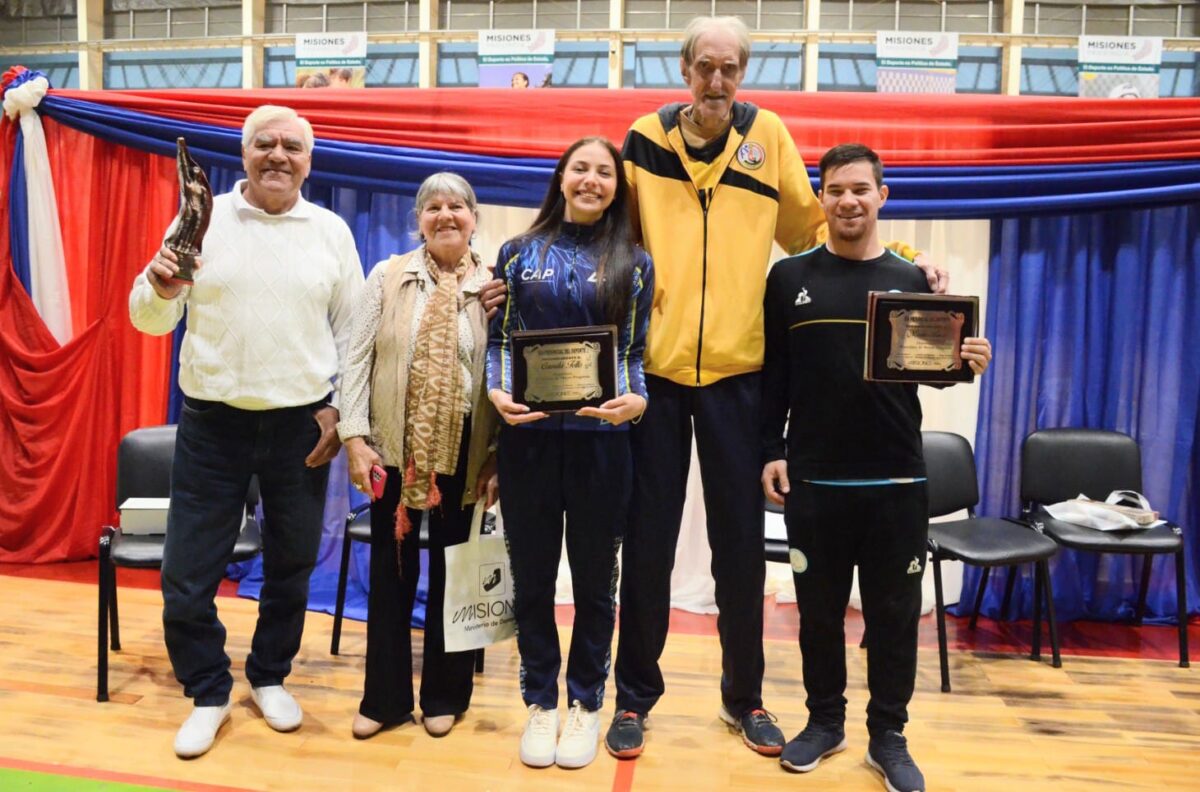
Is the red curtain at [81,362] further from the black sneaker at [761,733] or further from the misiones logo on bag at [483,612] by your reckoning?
the black sneaker at [761,733]

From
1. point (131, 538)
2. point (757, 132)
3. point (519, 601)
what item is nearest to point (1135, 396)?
point (757, 132)

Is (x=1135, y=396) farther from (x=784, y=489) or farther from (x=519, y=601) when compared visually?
(x=519, y=601)

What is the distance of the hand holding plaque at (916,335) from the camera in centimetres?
209

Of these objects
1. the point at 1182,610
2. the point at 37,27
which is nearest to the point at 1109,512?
the point at 1182,610

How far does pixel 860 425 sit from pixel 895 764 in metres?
0.96

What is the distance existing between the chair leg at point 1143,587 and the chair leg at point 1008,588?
20.8 inches

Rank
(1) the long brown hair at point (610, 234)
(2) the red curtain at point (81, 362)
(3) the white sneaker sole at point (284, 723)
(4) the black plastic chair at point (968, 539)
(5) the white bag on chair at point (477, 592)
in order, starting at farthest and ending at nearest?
1. (2) the red curtain at point (81, 362)
2. (4) the black plastic chair at point (968, 539)
3. (3) the white sneaker sole at point (284, 723)
4. (5) the white bag on chair at point (477, 592)
5. (1) the long brown hair at point (610, 234)

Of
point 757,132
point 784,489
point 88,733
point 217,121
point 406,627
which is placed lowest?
point 88,733

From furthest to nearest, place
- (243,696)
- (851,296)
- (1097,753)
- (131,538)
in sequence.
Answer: (131,538) < (243,696) < (1097,753) < (851,296)

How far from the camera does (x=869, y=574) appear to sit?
227cm

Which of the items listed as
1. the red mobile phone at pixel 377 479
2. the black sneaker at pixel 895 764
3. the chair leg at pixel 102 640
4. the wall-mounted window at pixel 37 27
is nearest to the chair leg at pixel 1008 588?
the black sneaker at pixel 895 764

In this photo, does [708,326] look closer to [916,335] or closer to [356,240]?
[916,335]

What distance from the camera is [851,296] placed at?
220 cm

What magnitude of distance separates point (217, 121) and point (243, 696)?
2617 mm
